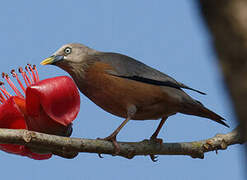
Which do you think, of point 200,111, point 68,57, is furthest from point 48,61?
point 200,111

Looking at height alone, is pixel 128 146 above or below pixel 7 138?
below

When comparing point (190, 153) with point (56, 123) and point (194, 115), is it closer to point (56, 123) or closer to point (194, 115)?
point (194, 115)

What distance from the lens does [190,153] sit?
541 centimetres

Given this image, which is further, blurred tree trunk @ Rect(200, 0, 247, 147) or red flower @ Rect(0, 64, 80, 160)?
red flower @ Rect(0, 64, 80, 160)

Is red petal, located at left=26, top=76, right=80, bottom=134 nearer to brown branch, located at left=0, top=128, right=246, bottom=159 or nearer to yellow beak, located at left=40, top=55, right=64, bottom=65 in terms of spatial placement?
brown branch, located at left=0, top=128, right=246, bottom=159

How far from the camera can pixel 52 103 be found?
4.56m

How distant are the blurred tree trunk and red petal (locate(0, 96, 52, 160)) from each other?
3970 millimetres

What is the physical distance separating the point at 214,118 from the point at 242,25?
18.7 ft

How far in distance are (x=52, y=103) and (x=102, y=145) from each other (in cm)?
78

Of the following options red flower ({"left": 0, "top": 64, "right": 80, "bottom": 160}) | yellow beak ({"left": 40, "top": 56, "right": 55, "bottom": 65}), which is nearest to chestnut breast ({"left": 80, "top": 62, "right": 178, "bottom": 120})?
yellow beak ({"left": 40, "top": 56, "right": 55, "bottom": 65})

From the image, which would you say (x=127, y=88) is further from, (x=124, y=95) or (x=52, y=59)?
(x=52, y=59)

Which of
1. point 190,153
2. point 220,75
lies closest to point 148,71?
point 190,153

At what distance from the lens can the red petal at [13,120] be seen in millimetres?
4457

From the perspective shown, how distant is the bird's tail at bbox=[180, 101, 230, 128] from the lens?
6257 millimetres
